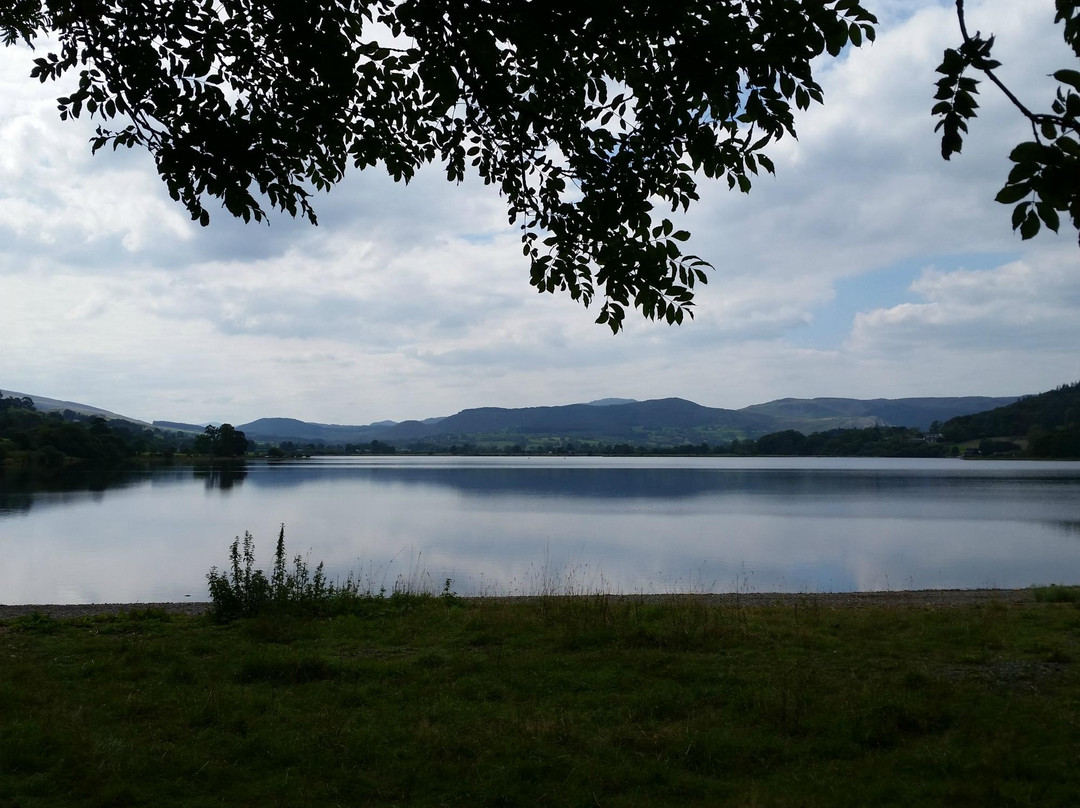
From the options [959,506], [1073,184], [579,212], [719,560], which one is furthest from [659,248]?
[959,506]

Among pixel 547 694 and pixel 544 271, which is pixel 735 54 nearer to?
pixel 544 271

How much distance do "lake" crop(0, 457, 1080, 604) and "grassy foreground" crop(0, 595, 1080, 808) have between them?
29.3ft

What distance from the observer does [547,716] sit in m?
6.27

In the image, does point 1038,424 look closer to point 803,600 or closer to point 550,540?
point 550,540

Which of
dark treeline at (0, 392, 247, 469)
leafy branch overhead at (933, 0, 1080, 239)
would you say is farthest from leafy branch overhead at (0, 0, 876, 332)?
dark treeline at (0, 392, 247, 469)

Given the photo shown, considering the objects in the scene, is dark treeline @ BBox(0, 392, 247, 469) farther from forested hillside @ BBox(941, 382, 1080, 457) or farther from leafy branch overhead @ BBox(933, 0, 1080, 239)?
forested hillside @ BBox(941, 382, 1080, 457)

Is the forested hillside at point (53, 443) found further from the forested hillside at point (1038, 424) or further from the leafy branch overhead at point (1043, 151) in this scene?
the forested hillside at point (1038, 424)

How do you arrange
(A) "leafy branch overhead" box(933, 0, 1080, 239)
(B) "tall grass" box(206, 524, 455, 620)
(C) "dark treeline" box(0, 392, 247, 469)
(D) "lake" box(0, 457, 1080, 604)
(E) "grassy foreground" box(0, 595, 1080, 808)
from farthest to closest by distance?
(C) "dark treeline" box(0, 392, 247, 469) → (D) "lake" box(0, 457, 1080, 604) → (B) "tall grass" box(206, 524, 455, 620) → (E) "grassy foreground" box(0, 595, 1080, 808) → (A) "leafy branch overhead" box(933, 0, 1080, 239)

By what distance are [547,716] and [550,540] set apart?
28777 mm

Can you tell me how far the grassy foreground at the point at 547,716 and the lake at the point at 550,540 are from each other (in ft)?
29.3

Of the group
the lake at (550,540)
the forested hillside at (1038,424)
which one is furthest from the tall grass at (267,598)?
the forested hillside at (1038,424)

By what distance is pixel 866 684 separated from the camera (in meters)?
7.00

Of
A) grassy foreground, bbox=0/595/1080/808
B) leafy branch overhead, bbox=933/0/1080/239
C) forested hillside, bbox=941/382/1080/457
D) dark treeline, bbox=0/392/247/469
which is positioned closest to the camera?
leafy branch overhead, bbox=933/0/1080/239

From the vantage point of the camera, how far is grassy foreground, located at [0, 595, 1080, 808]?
4.91m
